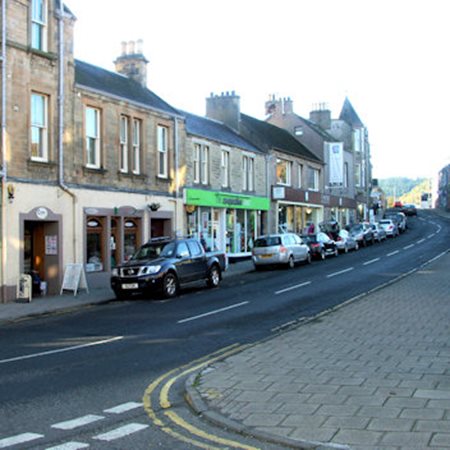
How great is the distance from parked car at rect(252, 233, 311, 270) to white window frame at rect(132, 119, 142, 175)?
697cm

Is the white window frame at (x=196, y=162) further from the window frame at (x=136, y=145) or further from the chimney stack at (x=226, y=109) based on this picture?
the chimney stack at (x=226, y=109)

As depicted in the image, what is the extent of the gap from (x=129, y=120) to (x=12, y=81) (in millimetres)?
6384

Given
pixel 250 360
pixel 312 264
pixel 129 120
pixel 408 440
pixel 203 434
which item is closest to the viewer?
pixel 408 440

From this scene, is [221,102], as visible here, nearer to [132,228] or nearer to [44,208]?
[132,228]

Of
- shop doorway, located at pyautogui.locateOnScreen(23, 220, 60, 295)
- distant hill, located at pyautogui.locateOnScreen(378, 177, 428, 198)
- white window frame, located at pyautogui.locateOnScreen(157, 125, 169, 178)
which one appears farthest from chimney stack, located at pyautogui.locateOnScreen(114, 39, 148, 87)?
distant hill, located at pyautogui.locateOnScreen(378, 177, 428, 198)

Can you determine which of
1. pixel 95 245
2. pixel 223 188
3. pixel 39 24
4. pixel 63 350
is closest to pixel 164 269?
pixel 95 245

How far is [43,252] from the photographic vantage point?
69.6 feet

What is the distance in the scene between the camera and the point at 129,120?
25250 mm

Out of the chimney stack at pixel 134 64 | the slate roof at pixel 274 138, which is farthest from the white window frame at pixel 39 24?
the slate roof at pixel 274 138

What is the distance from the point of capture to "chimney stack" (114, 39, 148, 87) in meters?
29.1

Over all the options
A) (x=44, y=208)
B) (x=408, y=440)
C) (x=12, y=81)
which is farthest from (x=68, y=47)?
(x=408, y=440)

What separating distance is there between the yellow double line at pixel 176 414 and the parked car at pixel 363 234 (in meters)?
34.4

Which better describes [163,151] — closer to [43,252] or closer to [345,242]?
[43,252]

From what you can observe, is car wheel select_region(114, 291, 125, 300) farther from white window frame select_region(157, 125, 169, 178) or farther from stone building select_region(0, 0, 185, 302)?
white window frame select_region(157, 125, 169, 178)
